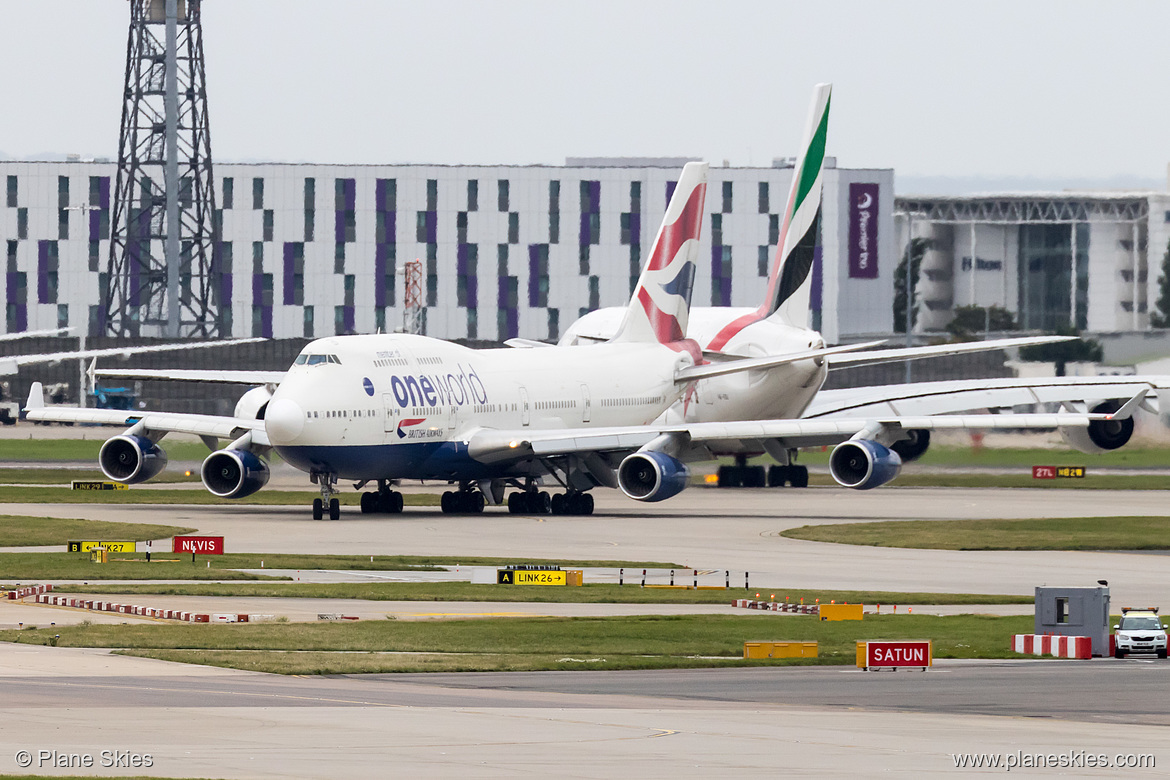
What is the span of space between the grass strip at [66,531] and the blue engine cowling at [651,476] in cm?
1294

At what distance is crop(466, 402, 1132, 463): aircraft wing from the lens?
5906 cm

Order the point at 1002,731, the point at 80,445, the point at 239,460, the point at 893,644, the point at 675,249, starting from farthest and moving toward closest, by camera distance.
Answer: the point at 80,445 < the point at 675,249 < the point at 239,460 < the point at 893,644 < the point at 1002,731

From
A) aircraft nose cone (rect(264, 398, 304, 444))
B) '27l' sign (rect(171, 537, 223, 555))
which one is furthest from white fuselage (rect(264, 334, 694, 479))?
'27l' sign (rect(171, 537, 223, 555))

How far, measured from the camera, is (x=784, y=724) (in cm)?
2139

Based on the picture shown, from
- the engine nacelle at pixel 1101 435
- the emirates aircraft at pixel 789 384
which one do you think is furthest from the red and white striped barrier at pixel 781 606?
the engine nacelle at pixel 1101 435

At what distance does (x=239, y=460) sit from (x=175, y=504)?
20.6 feet

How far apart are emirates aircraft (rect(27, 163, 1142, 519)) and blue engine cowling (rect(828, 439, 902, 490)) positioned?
1.7 inches

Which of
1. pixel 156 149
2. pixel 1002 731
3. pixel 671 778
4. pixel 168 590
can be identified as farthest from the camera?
pixel 156 149

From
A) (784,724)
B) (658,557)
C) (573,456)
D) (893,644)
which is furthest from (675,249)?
(784,724)

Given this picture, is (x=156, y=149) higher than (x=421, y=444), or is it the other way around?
(x=156, y=149)

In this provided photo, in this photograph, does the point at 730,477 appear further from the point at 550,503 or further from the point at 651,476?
the point at 651,476

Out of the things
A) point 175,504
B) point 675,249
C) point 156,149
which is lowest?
point 175,504

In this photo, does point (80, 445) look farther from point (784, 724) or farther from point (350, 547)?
point (784, 724)

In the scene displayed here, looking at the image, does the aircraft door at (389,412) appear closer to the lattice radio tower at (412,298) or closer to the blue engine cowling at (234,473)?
the blue engine cowling at (234,473)
